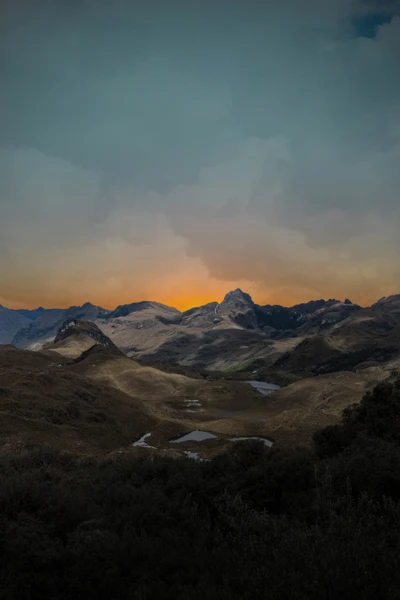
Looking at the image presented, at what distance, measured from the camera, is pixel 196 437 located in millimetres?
72500

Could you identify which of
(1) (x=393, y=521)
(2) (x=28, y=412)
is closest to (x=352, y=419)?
(1) (x=393, y=521)

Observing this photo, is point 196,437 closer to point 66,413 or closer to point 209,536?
point 66,413

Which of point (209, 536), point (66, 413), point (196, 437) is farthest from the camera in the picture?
point (196, 437)

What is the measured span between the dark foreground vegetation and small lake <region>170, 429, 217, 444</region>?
50.7m

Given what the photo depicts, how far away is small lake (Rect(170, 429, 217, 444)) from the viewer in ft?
227

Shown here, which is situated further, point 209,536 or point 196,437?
point 196,437

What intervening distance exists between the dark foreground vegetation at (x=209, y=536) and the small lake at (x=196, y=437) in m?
50.7

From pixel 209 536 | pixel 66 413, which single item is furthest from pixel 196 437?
pixel 209 536

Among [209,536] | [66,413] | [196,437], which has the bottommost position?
[196,437]

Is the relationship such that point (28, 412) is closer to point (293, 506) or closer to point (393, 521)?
point (293, 506)

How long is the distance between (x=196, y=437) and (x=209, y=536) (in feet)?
204

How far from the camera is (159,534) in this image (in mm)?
13469

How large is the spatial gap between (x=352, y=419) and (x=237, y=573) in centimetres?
2766

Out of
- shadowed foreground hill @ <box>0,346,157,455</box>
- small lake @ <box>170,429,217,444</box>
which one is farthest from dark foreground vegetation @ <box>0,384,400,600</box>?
small lake @ <box>170,429,217,444</box>
